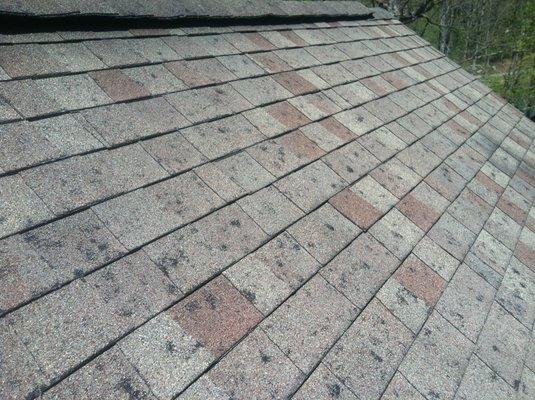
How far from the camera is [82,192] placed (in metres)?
1.78

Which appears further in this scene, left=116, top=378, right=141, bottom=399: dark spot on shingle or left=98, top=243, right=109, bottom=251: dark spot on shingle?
left=98, top=243, right=109, bottom=251: dark spot on shingle

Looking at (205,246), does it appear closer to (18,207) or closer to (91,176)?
(91,176)

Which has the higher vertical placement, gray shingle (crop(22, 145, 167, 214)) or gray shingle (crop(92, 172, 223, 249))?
gray shingle (crop(22, 145, 167, 214))

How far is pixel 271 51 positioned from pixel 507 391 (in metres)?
3.15

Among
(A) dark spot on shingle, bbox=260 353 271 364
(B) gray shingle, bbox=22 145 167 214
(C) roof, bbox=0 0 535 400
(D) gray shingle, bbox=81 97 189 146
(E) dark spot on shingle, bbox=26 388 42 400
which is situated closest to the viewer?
(E) dark spot on shingle, bbox=26 388 42 400

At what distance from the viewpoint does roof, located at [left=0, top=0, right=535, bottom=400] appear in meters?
1.43

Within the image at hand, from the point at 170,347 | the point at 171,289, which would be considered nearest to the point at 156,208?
the point at 171,289

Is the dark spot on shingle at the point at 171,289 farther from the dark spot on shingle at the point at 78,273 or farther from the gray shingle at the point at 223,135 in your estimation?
the gray shingle at the point at 223,135

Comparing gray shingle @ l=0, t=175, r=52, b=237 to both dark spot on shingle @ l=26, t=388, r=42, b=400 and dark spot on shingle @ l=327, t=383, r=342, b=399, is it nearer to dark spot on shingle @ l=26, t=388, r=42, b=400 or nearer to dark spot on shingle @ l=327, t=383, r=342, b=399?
dark spot on shingle @ l=26, t=388, r=42, b=400

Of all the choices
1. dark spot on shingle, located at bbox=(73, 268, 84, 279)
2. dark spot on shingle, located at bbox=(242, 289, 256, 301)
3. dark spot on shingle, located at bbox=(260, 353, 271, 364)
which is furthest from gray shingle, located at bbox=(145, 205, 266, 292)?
dark spot on shingle, located at bbox=(260, 353, 271, 364)

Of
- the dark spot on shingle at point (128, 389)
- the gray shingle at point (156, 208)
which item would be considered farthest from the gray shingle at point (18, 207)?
the dark spot on shingle at point (128, 389)

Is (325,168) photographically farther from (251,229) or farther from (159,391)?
(159,391)

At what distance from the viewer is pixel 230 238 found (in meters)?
1.99

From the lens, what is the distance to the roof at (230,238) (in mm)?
1426
